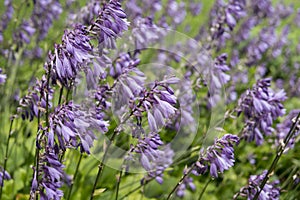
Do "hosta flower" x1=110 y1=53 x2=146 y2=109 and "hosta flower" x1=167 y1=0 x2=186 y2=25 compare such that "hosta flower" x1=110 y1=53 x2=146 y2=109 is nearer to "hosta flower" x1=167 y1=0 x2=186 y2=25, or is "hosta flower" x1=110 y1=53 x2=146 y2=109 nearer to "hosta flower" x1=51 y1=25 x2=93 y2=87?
"hosta flower" x1=51 y1=25 x2=93 y2=87

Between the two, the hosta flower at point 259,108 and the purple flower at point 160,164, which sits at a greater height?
the hosta flower at point 259,108

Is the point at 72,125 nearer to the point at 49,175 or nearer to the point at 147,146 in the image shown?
the point at 49,175

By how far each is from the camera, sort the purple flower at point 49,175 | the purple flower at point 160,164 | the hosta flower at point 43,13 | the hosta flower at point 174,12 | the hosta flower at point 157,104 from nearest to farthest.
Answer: the purple flower at point 49,175
the hosta flower at point 157,104
the purple flower at point 160,164
the hosta flower at point 43,13
the hosta flower at point 174,12

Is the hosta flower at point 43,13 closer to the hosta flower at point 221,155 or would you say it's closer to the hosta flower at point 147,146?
the hosta flower at point 147,146

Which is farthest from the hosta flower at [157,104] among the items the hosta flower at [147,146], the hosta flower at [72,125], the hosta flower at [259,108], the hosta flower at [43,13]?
the hosta flower at [43,13]

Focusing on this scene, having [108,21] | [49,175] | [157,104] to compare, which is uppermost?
[108,21]

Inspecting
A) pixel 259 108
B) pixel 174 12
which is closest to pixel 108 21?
pixel 259 108

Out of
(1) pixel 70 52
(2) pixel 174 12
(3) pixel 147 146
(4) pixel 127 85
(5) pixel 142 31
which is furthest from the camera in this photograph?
(2) pixel 174 12

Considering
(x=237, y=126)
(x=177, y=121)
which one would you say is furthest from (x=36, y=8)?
(x=237, y=126)
